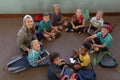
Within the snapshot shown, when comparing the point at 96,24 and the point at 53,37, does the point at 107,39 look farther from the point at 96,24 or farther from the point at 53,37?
the point at 53,37

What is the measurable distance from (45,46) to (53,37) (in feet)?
0.68

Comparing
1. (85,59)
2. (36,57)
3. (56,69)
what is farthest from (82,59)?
(36,57)

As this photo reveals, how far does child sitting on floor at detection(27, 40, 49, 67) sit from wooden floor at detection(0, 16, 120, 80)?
80mm

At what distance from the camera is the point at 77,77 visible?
261cm

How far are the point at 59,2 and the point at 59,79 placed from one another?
161cm

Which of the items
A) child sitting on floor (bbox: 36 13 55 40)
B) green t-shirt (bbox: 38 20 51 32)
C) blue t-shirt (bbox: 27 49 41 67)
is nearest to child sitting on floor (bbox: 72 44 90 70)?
blue t-shirt (bbox: 27 49 41 67)

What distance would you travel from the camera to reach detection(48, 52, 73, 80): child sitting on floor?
2453mm

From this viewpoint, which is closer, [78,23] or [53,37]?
[53,37]

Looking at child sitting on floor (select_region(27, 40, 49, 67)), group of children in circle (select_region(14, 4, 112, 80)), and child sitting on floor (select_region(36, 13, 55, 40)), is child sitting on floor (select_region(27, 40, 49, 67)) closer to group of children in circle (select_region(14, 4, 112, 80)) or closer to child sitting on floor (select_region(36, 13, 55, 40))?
group of children in circle (select_region(14, 4, 112, 80))

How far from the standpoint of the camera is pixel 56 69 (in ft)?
8.24

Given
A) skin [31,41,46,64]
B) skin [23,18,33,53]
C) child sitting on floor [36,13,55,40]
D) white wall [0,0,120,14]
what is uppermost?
white wall [0,0,120,14]

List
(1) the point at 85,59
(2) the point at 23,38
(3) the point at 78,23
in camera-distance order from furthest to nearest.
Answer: (3) the point at 78,23 < (2) the point at 23,38 < (1) the point at 85,59

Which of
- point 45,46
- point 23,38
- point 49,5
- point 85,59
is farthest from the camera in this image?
point 49,5

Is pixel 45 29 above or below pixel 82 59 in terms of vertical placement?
above
